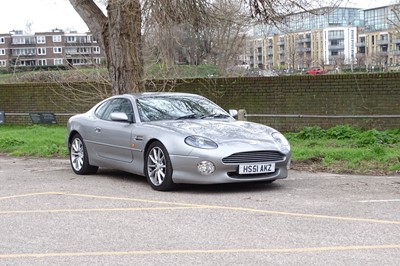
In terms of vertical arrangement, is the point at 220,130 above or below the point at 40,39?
below

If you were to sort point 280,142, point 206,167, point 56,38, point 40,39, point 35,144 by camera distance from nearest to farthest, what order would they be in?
point 206,167
point 280,142
point 35,144
point 56,38
point 40,39

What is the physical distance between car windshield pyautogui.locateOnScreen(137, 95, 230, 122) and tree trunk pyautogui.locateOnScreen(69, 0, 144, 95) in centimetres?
451

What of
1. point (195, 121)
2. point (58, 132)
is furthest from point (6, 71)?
point (195, 121)

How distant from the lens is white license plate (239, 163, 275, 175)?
28.8ft

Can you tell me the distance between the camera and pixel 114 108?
10.9 metres

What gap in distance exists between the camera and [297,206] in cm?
782

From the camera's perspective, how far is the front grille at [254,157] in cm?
873

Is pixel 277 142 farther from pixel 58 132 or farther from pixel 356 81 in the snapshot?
pixel 58 132

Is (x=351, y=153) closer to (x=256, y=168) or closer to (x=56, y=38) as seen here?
(x=256, y=168)

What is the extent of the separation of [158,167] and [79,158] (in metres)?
2.58

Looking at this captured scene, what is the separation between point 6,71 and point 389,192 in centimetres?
3255

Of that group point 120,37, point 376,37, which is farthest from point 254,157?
point 376,37

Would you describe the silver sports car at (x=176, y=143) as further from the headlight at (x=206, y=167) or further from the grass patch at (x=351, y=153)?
the grass patch at (x=351, y=153)

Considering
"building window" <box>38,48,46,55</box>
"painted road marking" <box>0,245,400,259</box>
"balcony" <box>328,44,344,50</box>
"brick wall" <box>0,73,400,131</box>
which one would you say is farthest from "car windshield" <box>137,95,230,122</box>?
"building window" <box>38,48,46,55</box>
